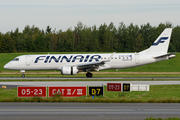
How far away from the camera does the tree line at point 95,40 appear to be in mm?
106562

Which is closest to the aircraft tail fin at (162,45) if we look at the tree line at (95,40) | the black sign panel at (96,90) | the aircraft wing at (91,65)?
the aircraft wing at (91,65)

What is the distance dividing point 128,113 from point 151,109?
6.21 ft

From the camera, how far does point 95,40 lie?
109 metres

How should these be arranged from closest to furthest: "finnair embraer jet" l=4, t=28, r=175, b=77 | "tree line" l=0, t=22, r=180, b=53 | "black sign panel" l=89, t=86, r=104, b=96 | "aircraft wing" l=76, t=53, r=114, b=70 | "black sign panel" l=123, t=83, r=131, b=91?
"black sign panel" l=89, t=86, r=104, b=96 < "black sign panel" l=123, t=83, r=131, b=91 < "aircraft wing" l=76, t=53, r=114, b=70 < "finnair embraer jet" l=4, t=28, r=175, b=77 < "tree line" l=0, t=22, r=180, b=53

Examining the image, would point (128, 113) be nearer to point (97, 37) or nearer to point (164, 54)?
point (164, 54)

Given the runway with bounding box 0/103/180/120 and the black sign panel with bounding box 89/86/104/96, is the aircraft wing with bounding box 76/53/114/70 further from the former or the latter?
the runway with bounding box 0/103/180/120

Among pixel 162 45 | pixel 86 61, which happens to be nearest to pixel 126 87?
pixel 86 61

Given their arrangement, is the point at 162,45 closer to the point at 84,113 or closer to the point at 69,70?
the point at 69,70

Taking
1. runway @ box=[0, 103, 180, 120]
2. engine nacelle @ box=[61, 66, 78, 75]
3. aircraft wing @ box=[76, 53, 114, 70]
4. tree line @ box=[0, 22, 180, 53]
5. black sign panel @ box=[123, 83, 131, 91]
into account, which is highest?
tree line @ box=[0, 22, 180, 53]

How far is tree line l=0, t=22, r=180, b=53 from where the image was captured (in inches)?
4195

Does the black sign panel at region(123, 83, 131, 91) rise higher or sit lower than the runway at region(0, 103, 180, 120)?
higher

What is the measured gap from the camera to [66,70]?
124 ft

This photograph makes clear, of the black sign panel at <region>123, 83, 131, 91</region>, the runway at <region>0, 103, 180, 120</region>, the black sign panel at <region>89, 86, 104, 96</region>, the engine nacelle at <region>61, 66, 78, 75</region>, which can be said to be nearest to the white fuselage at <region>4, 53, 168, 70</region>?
the engine nacelle at <region>61, 66, 78, 75</region>

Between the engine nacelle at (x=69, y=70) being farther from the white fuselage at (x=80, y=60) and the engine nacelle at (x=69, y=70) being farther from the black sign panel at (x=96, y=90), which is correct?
the black sign panel at (x=96, y=90)
